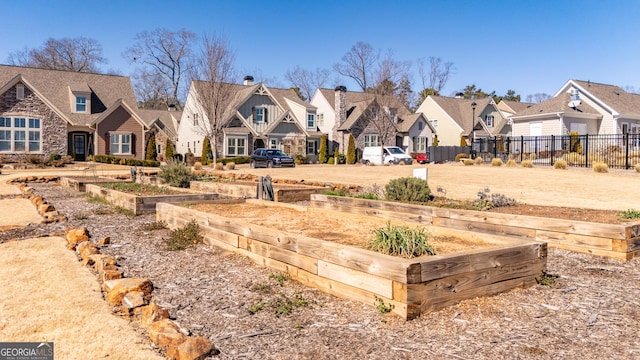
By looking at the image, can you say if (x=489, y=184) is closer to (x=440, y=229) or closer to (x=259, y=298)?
(x=440, y=229)

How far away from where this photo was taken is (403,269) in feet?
13.6

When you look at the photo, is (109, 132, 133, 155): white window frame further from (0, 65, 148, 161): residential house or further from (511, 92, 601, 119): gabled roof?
(511, 92, 601, 119): gabled roof

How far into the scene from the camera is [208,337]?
3871 mm

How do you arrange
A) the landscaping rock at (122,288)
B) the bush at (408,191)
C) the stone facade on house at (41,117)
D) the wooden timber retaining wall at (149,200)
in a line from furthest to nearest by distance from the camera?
the stone facade on house at (41,117) → the bush at (408,191) → the wooden timber retaining wall at (149,200) → the landscaping rock at (122,288)

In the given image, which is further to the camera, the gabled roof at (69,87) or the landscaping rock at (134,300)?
the gabled roof at (69,87)

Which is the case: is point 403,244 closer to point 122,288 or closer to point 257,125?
point 122,288

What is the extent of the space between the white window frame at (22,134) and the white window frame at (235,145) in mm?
14261

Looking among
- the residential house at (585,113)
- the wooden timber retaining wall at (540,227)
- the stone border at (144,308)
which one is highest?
the residential house at (585,113)

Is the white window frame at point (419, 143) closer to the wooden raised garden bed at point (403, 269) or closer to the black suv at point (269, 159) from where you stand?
the black suv at point (269, 159)

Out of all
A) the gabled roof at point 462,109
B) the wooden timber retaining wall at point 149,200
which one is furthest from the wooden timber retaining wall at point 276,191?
the gabled roof at point 462,109

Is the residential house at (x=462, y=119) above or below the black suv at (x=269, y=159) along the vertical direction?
above

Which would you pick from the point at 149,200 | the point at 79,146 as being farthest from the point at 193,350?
the point at 79,146

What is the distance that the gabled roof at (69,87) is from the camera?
36634mm

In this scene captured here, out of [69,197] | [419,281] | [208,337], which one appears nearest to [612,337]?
[419,281]
